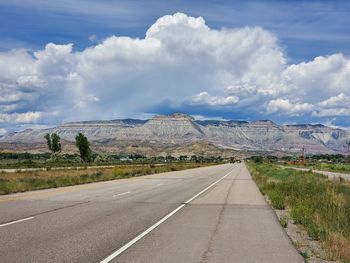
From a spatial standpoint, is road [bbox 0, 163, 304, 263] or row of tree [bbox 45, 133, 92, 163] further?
row of tree [bbox 45, 133, 92, 163]

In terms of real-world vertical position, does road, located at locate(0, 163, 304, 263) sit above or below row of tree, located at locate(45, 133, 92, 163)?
below

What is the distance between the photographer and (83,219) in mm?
14117

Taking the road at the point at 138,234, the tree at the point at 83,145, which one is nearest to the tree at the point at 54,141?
the tree at the point at 83,145

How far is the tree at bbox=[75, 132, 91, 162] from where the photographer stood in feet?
401

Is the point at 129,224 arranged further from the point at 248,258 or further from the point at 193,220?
the point at 248,258

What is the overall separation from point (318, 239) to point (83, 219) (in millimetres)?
6398

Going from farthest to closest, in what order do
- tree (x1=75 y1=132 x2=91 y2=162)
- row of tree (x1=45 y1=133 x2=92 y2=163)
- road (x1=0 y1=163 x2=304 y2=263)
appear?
row of tree (x1=45 y1=133 x2=92 y2=163), tree (x1=75 y1=132 x2=91 y2=162), road (x1=0 y1=163 x2=304 y2=263)

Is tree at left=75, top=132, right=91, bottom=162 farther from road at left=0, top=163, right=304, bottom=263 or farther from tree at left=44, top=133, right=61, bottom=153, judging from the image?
road at left=0, top=163, right=304, bottom=263

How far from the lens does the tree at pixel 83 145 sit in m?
122

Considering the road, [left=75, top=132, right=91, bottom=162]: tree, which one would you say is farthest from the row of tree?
the road

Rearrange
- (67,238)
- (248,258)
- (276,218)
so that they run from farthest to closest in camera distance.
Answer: (276,218)
(67,238)
(248,258)

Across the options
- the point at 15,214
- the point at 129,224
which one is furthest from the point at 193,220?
the point at 15,214

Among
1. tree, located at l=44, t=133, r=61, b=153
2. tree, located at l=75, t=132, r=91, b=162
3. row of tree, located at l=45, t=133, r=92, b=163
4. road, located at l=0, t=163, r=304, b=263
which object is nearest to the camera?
road, located at l=0, t=163, r=304, b=263

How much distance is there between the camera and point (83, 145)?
406 feet
